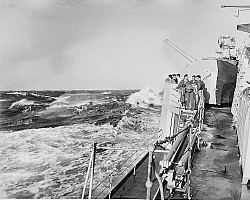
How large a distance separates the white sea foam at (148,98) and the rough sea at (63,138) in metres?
0.47

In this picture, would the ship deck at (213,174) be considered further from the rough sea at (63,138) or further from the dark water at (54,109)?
the dark water at (54,109)

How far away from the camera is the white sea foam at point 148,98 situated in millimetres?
15606

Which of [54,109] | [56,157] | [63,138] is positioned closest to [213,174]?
[56,157]

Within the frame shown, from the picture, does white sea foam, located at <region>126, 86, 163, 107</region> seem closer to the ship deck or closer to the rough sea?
the rough sea

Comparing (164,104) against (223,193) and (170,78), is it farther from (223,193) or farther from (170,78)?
(223,193)

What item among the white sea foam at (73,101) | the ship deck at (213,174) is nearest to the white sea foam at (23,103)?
the white sea foam at (73,101)

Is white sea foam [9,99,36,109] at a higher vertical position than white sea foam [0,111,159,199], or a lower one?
higher

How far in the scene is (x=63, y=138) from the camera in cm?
1003

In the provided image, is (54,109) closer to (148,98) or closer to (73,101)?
(73,101)

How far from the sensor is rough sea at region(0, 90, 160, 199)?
20.8 feet

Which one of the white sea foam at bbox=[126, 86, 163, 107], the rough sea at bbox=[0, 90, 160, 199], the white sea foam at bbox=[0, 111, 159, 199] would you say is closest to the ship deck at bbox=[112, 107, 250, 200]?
the rough sea at bbox=[0, 90, 160, 199]

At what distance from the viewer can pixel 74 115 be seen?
509 inches

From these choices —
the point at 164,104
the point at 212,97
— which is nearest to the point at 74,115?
the point at 212,97

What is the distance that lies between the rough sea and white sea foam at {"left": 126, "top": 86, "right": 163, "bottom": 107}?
472 mm
